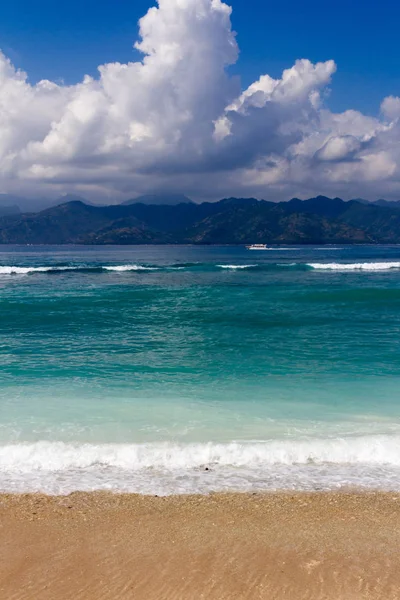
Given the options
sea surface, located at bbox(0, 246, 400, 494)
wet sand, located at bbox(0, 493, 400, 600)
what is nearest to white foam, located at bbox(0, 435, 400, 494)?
sea surface, located at bbox(0, 246, 400, 494)

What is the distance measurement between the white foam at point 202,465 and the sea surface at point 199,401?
0.03m

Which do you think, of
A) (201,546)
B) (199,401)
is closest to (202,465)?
(201,546)

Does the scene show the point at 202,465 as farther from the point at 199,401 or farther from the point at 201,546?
the point at 199,401

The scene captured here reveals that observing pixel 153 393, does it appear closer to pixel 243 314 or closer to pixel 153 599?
pixel 153 599

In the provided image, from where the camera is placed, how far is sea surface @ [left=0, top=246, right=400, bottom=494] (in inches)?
326

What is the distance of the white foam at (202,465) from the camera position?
777 centimetres

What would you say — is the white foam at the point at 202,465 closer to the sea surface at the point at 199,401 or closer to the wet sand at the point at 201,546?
the sea surface at the point at 199,401

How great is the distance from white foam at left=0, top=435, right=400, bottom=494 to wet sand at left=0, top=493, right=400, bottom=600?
46 centimetres

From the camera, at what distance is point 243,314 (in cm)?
2947

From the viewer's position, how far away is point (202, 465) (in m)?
8.54

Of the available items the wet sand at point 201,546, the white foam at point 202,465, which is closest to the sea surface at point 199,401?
the white foam at point 202,465

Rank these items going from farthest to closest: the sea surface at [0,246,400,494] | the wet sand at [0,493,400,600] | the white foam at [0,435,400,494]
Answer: the sea surface at [0,246,400,494] < the white foam at [0,435,400,494] < the wet sand at [0,493,400,600]

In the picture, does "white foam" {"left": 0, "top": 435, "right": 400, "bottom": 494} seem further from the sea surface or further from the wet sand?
the wet sand

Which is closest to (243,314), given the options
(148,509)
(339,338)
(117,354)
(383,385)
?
(339,338)
